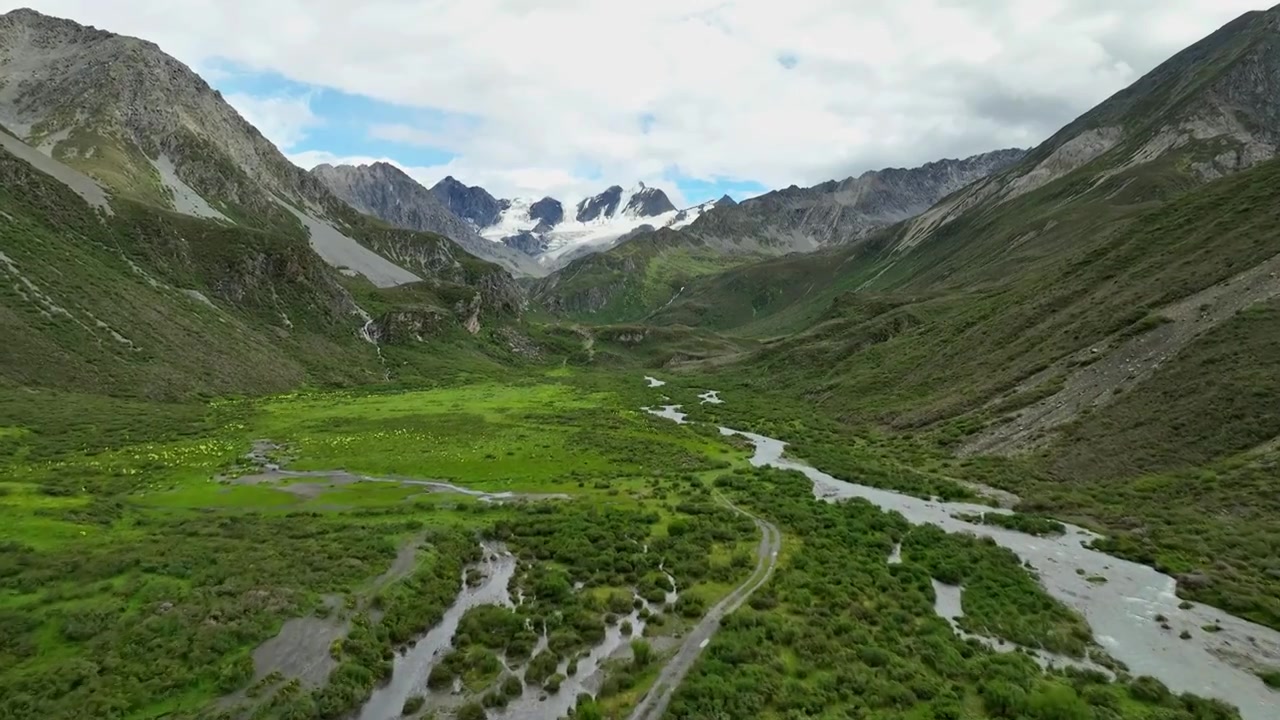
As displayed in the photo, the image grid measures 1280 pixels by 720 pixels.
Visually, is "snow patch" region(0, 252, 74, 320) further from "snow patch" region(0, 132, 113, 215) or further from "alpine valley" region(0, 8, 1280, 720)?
"snow patch" region(0, 132, 113, 215)

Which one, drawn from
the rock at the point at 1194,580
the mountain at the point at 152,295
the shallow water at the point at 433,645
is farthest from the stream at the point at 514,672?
the mountain at the point at 152,295

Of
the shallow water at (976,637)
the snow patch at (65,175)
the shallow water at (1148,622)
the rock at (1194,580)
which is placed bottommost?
the shallow water at (976,637)

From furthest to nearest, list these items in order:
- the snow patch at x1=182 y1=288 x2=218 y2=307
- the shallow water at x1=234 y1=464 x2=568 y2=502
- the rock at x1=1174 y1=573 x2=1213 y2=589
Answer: the snow patch at x1=182 y1=288 x2=218 y2=307 → the shallow water at x1=234 y1=464 x2=568 y2=502 → the rock at x1=1174 y1=573 x2=1213 y2=589

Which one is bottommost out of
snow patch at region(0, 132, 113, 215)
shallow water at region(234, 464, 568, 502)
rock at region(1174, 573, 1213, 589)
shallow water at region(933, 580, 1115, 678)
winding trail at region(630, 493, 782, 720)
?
shallow water at region(234, 464, 568, 502)

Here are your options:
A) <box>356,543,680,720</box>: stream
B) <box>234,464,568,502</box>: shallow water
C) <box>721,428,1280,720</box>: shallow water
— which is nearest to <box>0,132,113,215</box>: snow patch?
<box>234,464,568,502</box>: shallow water

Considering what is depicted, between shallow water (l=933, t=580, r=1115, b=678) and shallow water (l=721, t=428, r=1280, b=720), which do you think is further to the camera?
shallow water (l=933, t=580, r=1115, b=678)

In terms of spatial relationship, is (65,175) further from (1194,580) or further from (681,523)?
(1194,580)

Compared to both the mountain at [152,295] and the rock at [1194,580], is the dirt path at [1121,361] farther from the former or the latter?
the mountain at [152,295]

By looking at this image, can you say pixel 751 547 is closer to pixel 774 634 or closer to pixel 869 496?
pixel 774 634
